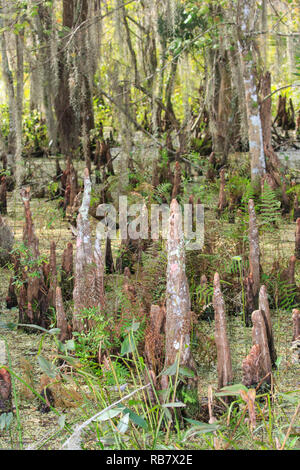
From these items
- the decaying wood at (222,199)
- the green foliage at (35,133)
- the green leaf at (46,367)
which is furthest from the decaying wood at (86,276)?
the green foliage at (35,133)

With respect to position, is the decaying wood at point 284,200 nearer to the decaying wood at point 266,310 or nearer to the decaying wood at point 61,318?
the decaying wood at point 266,310

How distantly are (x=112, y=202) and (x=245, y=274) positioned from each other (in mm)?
2384

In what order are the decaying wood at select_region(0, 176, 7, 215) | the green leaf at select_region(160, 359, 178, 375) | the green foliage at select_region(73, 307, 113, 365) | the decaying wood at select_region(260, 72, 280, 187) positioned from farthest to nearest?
1. the decaying wood at select_region(260, 72, 280, 187)
2. the decaying wood at select_region(0, 176, 7, 215)
3. the green foliage at select_region(73, 307, 113, 365)
4. the green leaf at select_region(160, 359, 178, 375)

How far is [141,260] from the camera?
3.78 m

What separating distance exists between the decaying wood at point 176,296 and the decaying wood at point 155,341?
0.48 feet

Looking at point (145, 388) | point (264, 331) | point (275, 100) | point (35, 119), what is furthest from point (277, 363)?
point (275, 100)

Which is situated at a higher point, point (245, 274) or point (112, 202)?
point (112, 202)

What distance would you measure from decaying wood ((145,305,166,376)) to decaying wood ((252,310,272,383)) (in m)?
0.36

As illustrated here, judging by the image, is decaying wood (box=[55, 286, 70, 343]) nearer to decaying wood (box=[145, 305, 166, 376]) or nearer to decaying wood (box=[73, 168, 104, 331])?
decaying wood (box=[73, 168, 104, 331])

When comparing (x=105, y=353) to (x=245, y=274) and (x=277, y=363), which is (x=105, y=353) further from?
(x=245, y=274)

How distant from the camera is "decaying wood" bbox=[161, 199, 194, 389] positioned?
2246 mm

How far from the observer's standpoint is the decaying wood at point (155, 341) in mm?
2426

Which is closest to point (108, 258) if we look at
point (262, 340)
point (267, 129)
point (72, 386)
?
point (72, 386)

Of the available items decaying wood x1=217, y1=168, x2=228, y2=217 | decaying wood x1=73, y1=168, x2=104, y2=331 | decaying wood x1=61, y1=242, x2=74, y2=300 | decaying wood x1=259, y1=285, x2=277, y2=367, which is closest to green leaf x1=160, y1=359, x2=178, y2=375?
decaying wood x1=259, y1=285, x2=277, y2=367
